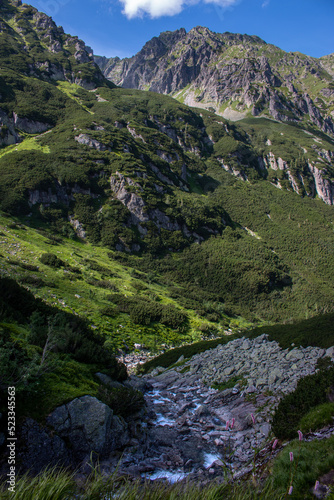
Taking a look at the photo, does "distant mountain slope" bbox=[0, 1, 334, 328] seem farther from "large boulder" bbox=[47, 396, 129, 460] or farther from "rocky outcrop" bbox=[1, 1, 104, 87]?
"large boulder" bbox=[47, 396, 129, 460]

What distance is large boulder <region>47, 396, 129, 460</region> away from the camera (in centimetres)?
555

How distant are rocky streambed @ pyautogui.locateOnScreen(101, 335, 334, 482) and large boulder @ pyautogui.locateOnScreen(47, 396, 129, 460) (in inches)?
13.7

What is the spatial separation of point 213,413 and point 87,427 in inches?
212

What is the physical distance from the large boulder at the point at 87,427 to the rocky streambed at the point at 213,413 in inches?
13.7

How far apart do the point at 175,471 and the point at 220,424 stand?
312cm

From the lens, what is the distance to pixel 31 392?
18.7 feet

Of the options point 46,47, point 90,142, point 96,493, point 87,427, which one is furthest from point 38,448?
point 46,47

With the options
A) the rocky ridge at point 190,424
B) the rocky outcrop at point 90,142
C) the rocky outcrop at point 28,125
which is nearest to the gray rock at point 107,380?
the rocky ridge at point 190,424

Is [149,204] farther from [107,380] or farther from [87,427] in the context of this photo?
[87,427]

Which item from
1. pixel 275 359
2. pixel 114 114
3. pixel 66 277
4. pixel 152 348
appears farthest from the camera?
pixel 114 114

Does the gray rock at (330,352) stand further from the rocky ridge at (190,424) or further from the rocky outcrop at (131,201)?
the rocky outcrop at (131,201)

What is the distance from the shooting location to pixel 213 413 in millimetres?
9438

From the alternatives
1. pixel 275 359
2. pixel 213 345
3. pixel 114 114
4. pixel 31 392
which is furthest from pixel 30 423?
pixel 114 114

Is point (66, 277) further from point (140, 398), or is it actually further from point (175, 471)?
point (175, 471)
